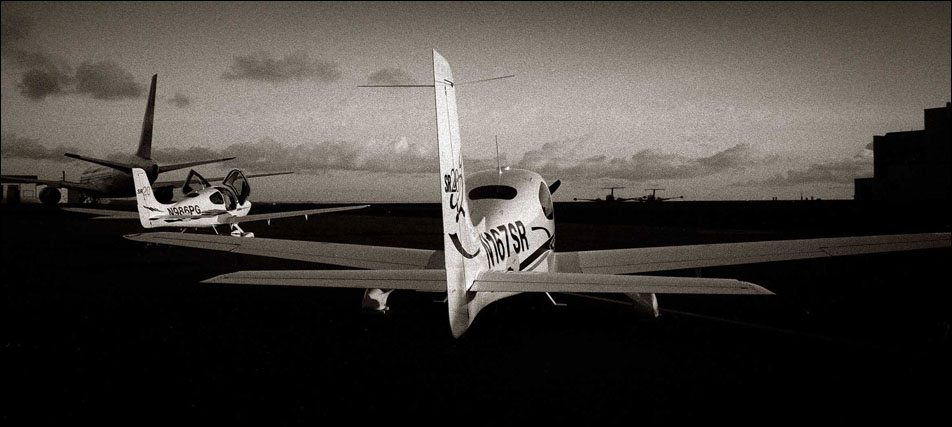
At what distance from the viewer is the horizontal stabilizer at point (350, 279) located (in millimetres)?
5945

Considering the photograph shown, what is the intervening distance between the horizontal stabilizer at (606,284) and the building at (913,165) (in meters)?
69.9

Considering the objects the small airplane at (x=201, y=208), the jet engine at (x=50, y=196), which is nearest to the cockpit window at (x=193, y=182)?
the small airplane at (x=201, y=208)

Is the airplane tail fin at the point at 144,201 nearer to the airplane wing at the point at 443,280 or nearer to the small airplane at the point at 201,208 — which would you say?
the small airplane at the point at 201,208

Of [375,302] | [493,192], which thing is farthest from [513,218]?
[375,302]

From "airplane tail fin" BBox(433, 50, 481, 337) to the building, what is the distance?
231ft

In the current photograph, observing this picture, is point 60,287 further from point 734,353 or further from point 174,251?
point 734,353

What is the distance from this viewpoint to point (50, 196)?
204 feet

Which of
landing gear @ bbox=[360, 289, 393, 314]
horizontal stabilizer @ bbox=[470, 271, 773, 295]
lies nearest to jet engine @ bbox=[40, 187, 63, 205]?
landing gear @ bbox=[360, 289, 393, 314]

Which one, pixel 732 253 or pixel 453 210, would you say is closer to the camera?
pixel 453 210

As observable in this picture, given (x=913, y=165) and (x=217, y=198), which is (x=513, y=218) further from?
(x=913, y=165)

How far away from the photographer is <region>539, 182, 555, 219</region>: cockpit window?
33.5 ft

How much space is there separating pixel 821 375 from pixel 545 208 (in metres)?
5.38

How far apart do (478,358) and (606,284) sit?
1631 mm

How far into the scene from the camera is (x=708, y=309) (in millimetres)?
9086
